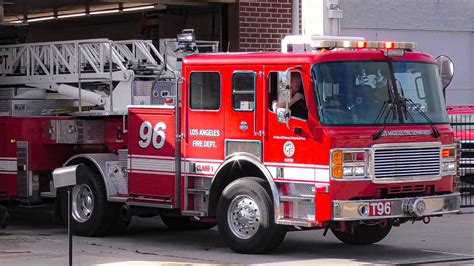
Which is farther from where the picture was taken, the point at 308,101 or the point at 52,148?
the point at 52,148

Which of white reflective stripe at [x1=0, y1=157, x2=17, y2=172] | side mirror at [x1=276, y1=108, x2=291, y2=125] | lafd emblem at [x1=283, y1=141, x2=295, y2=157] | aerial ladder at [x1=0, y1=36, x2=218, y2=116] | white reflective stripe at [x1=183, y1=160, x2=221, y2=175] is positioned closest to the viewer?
side mirror at [x1=276, y1=108, x2=291, y2=125]

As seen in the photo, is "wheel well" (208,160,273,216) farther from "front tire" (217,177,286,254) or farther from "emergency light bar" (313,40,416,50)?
"emergency light bar" (313,40,416,50)

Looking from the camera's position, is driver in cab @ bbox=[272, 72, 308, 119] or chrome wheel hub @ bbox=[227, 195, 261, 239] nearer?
driver in cab @ bbox=[272, 72, 308, 119]

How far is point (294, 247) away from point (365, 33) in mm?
11012

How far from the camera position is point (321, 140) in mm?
12047

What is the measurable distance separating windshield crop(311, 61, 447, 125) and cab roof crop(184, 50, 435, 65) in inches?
2.4

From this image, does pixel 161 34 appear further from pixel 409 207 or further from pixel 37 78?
pixel 409 207

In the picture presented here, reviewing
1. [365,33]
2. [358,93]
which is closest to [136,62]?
[358,93]

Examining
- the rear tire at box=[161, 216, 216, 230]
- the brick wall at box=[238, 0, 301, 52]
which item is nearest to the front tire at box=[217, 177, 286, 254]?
the rear tire at box=[161, 216, 216, 230]

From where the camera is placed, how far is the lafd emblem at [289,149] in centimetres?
1238

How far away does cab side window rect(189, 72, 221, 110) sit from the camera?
1323 centimetres

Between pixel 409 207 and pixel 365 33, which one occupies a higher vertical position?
pixel 365 33

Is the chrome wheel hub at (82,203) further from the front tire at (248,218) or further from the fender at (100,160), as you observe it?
the front tire at (248,218)

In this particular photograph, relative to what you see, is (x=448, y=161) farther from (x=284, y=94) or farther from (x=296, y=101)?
(x=284, y=94)
